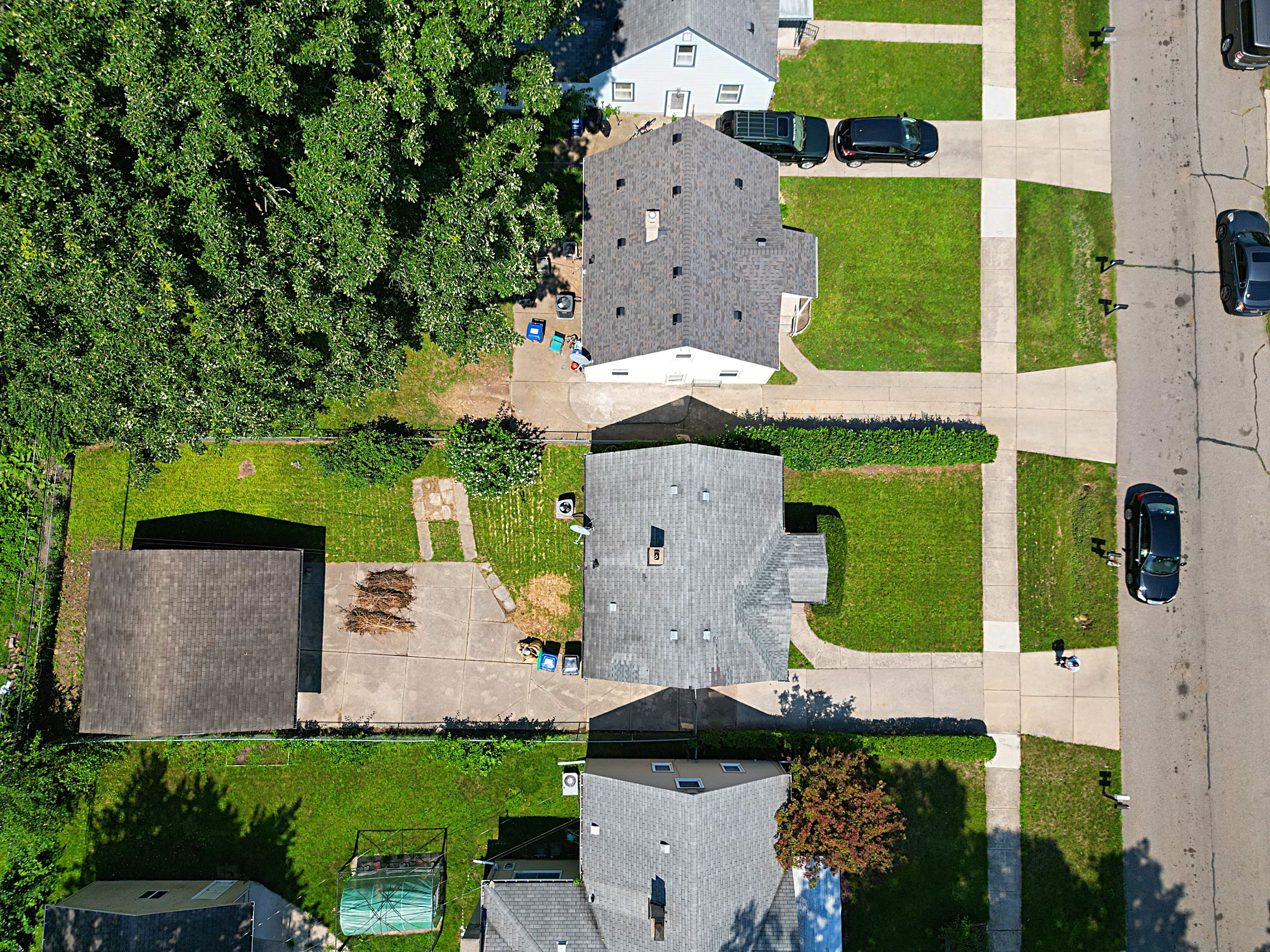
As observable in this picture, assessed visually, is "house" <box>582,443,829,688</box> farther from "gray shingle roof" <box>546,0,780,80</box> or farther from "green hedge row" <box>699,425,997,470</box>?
"gray shingle roof" <box>546,0,780,80</box>

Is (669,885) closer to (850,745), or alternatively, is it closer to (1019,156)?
(850,745)

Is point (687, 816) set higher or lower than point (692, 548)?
lower

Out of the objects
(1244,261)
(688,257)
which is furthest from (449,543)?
(1244,261)

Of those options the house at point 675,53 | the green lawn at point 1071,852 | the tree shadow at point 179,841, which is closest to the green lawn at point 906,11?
the house at point 675,53

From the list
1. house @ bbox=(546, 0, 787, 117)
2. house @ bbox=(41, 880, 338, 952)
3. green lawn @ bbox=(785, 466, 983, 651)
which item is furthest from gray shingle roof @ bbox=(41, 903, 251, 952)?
house @ bbox=(546, 0, 787, 117)

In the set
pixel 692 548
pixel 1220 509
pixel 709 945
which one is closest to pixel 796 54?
pixel 692 548

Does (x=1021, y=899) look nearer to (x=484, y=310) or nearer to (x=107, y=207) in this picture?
Result: (x=484, y=310)
